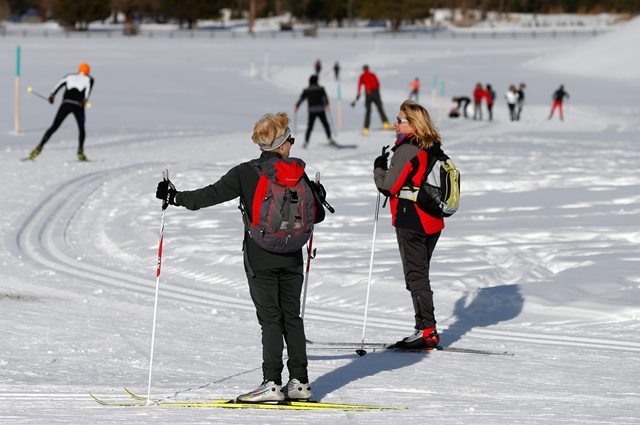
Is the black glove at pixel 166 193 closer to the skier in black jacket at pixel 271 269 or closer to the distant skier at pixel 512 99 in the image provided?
the skier in black jacket at pixel 271 269

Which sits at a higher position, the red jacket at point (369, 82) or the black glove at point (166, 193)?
the black glove at point (166, 193)

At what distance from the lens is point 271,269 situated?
235 inches

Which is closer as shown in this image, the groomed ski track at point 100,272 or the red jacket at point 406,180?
the red jacket at point 406,180

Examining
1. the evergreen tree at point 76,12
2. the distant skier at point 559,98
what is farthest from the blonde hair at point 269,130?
the evergreen tree at point 76,12

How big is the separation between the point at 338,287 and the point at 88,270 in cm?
228

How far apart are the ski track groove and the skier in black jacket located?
2687 millimetres

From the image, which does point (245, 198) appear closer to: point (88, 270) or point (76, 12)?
point (88, 270)

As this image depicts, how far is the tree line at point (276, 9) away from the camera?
101750mm

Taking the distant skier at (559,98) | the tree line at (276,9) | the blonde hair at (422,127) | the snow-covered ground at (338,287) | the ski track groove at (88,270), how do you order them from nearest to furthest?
1. the snow-covered ground at (338,287)
2. the blonde hair at (422,127)
3. the ski track groove at (88,270)
4. the distant skier at (559,98)
5. the tree line at (276,9)

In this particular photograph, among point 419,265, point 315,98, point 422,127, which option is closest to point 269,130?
point 422,127

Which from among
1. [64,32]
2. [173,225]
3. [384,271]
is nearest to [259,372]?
[384,271]

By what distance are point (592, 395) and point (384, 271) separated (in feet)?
13.7

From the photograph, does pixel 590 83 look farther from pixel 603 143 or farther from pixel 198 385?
pixel 198 385

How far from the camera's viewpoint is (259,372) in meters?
7.06
